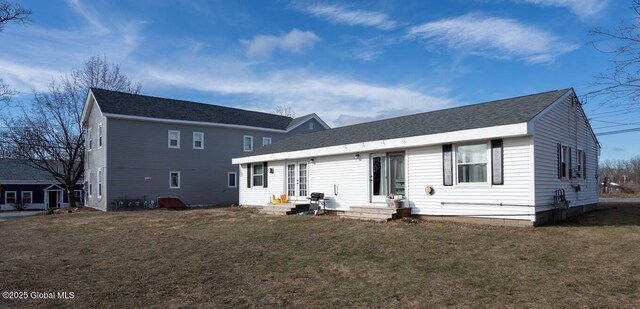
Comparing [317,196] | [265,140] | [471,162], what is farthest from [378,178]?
[265,140]

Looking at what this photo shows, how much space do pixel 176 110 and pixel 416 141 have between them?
18.0 meters

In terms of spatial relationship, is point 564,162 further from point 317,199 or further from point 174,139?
point 174,139

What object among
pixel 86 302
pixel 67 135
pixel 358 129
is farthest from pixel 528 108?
pixel 67 135

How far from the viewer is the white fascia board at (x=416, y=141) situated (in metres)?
11.3

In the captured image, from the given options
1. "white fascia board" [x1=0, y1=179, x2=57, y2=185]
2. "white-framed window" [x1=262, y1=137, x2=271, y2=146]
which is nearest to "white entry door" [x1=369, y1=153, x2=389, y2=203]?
"white-framed window" [x1=262, y1=137, x2=271, y2=146]

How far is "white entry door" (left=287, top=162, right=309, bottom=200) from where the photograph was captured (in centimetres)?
1823

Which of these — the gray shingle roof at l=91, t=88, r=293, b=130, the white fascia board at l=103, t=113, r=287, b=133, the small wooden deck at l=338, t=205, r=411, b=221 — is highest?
the gray shingle roof at l=91, t=88, r=293, b=130

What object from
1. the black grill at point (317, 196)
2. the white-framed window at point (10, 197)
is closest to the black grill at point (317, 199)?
the black grill at point (317, 196)

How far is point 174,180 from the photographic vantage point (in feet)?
84.4

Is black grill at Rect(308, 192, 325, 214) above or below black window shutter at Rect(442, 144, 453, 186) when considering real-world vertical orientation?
below

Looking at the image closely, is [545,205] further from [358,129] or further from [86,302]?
[86,302]

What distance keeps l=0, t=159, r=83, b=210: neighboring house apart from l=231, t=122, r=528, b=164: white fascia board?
31119 millimetres

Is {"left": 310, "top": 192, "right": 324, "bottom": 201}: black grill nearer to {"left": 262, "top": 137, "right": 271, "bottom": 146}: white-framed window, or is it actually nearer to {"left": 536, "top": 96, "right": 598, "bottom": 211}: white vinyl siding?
{"left": 536, "top": 96, "right": 598, "bottom": 211}: white vinyl siding

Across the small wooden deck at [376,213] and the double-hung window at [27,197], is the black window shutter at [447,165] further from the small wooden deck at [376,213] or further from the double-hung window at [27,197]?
the double-hung window at [27,197]
